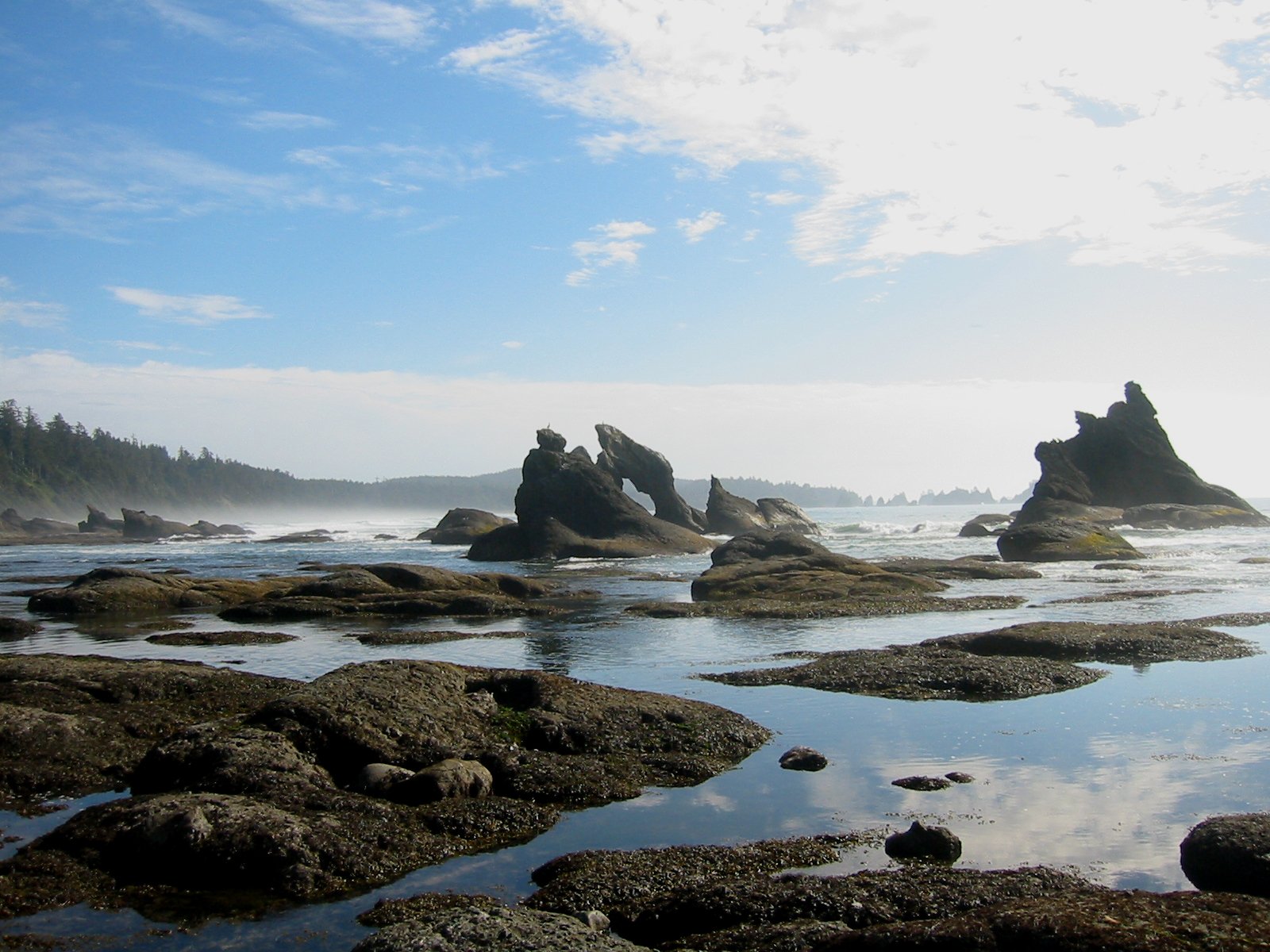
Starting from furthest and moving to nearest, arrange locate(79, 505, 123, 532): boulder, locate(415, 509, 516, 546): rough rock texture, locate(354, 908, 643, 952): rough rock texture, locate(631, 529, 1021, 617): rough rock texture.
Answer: locate(79, 505, 123, 532): boulder → locate(415, 509, 516, 546): rough rock texture → locate(631, 529, 1021, 617): rough rock texture → locate(354, 908, 643, 952): rough rock texture

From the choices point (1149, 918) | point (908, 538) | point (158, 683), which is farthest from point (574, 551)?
point (1149, 918)

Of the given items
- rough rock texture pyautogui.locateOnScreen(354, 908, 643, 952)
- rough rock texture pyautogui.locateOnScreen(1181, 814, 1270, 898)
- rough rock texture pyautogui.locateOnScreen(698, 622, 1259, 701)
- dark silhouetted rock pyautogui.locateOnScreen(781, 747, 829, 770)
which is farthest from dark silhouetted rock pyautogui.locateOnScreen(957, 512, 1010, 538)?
rough rock texture pyautogui.locateOnScreen(354, 908, 643, 952)

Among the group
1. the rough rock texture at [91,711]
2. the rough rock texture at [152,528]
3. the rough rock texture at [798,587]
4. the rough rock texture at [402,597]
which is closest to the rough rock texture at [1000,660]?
the rough rock texture at [798,587]

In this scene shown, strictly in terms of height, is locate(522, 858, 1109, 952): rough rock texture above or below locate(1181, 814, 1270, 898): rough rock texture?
below

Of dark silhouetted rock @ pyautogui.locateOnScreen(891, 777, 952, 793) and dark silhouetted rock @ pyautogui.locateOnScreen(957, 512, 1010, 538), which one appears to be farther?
dark silhouetted rock @ pyautogui.locateOnScreen(957, 512, 1010, 538)

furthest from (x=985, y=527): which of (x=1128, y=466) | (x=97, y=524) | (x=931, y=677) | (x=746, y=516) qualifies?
(x=97, y=524)

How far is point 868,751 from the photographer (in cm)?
1320

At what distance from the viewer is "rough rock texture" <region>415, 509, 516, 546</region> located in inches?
3642

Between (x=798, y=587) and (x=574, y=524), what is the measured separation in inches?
1535

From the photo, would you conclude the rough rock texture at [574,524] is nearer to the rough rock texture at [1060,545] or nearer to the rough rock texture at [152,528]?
the rough rock texture at [1060,545]

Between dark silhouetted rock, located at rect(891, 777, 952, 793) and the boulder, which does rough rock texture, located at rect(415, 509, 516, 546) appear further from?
dark silhouetted rock, located at rect(891, 777, 952, 793)

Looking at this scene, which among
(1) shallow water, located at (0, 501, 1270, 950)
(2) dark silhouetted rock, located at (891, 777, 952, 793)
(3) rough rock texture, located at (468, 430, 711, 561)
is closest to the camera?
(1) shallow water, located at (0, 501, 1270, 950)

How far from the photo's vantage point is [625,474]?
9175 centimetres

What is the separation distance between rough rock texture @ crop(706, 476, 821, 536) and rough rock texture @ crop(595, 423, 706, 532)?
60.8 inches
